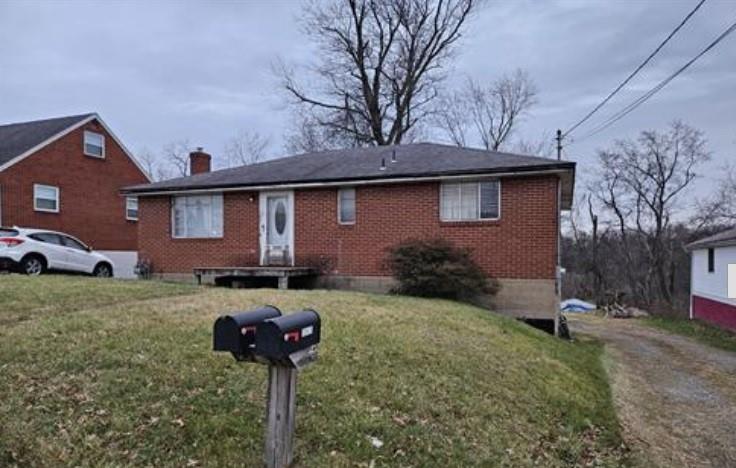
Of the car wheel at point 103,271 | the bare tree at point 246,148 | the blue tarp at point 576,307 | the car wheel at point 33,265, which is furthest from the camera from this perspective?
the bare tree at point 246,148

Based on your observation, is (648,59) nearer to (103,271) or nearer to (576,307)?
(103,271)

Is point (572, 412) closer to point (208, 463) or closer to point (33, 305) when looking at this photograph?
point (208, 463)

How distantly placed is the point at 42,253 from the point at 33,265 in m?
0.40

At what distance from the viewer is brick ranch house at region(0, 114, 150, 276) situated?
2303 cm

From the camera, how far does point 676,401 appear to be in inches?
322

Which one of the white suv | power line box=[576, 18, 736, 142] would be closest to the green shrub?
power line box=[576, 18, 736, 142]

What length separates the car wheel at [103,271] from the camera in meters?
18.2

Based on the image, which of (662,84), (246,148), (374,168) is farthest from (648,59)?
(246,148)

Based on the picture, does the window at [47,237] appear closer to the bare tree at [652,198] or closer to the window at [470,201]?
the window at [470,201]

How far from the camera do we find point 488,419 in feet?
18.0

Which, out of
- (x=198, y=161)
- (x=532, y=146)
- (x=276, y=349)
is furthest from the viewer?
(x=532, y=146)

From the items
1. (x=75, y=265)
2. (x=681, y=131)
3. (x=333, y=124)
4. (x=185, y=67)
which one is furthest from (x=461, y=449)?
(x=681, y=131)

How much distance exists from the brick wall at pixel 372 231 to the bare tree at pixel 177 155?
112ft

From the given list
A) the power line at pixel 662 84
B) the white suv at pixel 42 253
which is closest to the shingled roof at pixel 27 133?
the white suv at pixel 42 253
